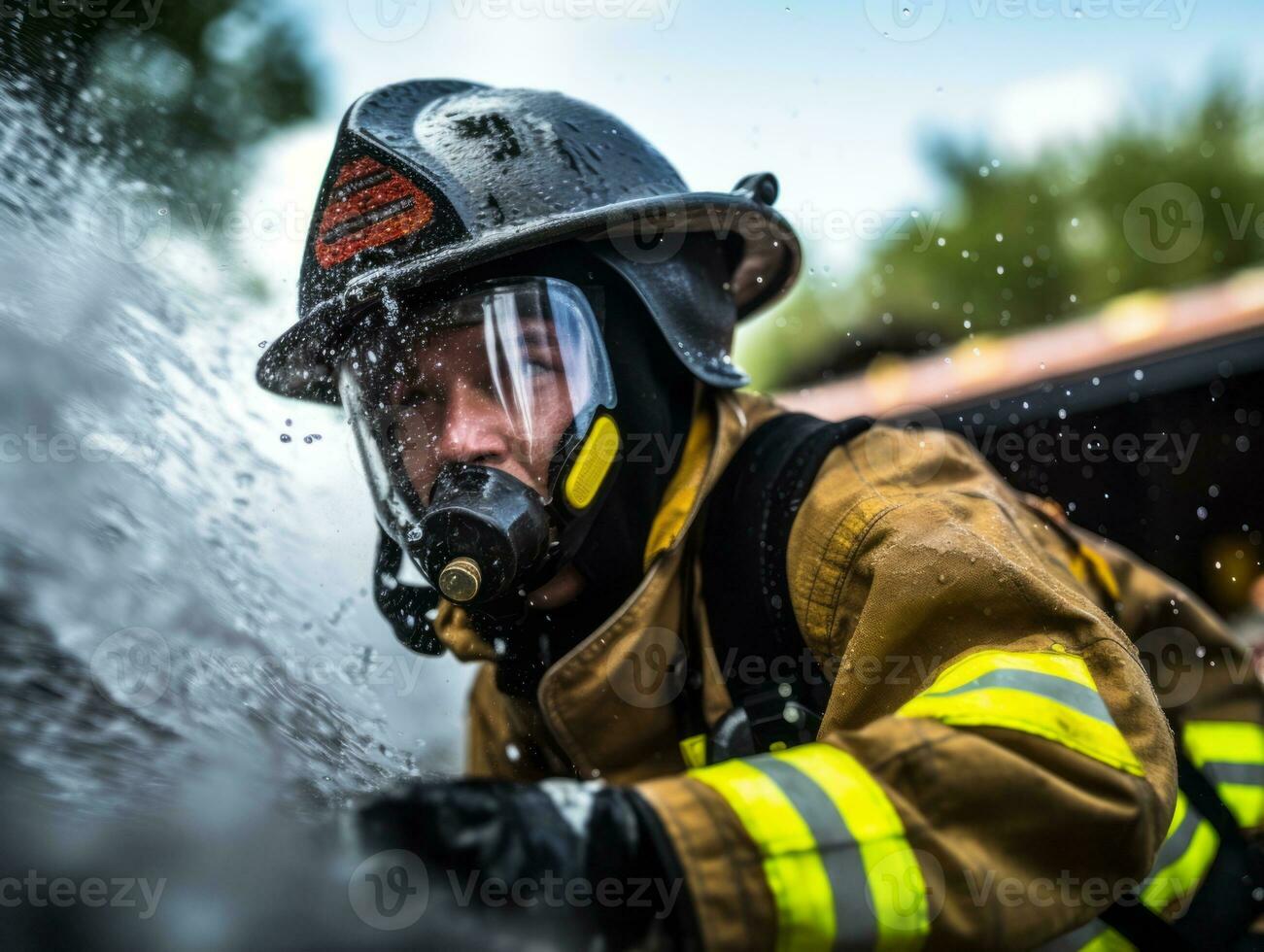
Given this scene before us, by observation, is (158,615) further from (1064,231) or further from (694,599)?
(1064,231)

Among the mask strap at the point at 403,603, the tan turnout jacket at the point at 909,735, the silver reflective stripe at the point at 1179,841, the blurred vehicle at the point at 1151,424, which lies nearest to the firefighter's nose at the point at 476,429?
the tan turnout jacket at the point at 909,735

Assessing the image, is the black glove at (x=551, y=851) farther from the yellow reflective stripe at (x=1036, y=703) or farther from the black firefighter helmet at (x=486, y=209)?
the black firefighter helmet at (x=486, y=209)

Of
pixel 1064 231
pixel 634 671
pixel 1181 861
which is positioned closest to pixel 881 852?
pixel 634 671

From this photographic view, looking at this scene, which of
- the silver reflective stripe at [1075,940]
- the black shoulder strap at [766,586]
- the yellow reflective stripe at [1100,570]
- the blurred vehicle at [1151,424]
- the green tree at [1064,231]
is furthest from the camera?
the green tree at [1064,231]

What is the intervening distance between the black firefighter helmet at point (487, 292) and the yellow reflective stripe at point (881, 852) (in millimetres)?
863

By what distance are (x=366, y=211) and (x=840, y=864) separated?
62.8 inches

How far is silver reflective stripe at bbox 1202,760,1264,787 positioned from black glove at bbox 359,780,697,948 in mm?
1632

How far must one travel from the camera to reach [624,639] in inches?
76.0

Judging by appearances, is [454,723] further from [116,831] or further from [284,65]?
[284,65]

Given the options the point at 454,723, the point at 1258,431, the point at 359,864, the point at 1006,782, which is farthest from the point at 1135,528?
the point at 359,864

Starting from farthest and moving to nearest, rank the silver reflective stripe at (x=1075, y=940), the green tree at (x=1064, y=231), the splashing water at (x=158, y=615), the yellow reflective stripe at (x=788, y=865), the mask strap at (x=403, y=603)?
the green tree at (x=1064, y=231), the mask strap at (x=403, y=603), the silver reflective stripe at (x=1075, y=940), the yellow reflective stripe at (x=788, y=865), the splashing water at (x=158, y=615)

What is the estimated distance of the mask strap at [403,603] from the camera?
2.39 meters

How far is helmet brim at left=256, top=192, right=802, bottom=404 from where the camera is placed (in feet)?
6.38

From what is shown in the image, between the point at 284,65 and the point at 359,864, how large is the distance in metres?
9.41
